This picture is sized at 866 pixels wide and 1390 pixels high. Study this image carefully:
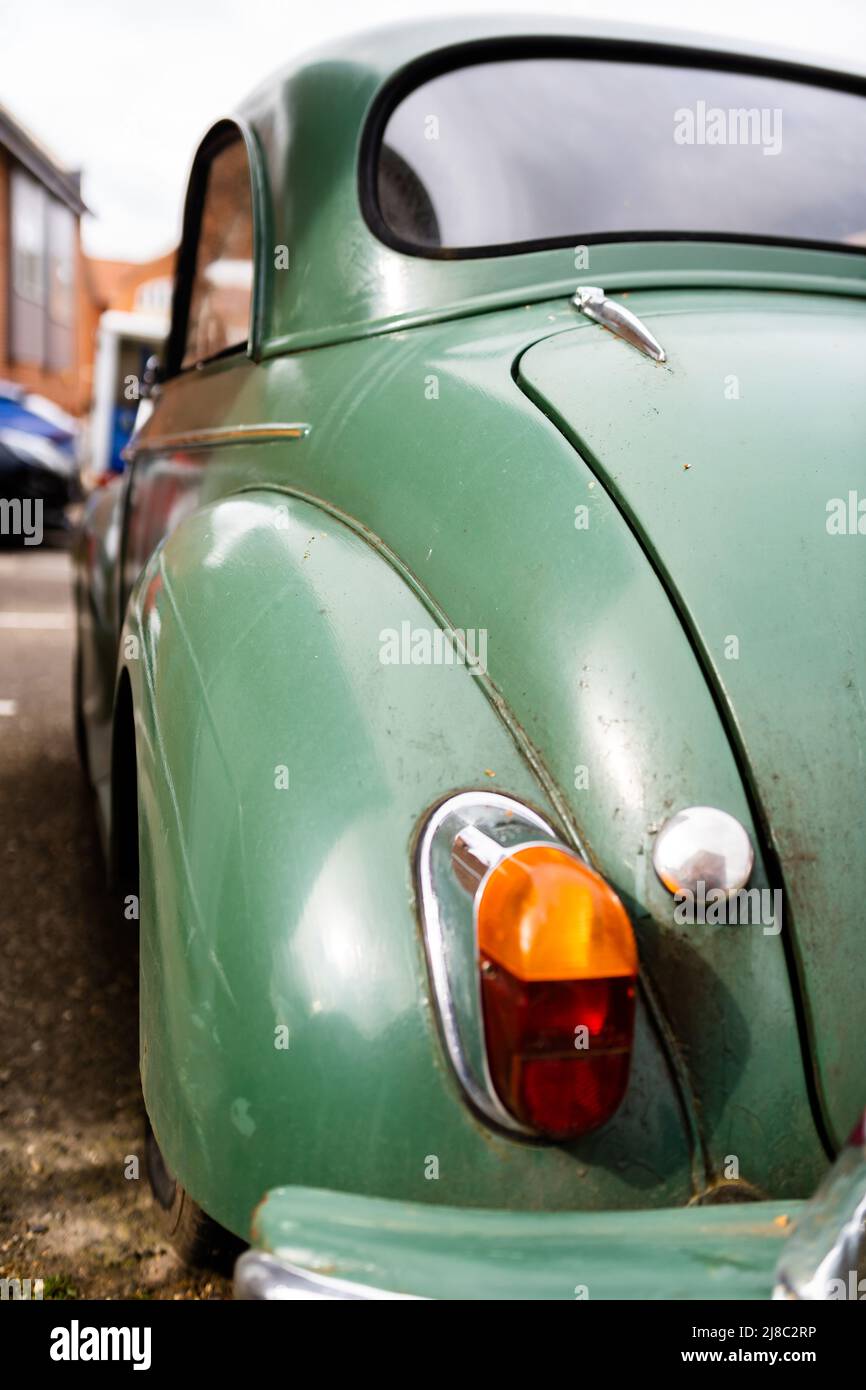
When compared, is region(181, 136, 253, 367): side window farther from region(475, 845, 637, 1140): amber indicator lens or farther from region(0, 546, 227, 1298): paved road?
region(475, 845, 637, 1140): amber indicator lens

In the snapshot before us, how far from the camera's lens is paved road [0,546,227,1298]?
1.95 m

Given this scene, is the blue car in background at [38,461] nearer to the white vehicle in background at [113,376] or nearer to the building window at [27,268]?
the white vehicle in background at [113,376]

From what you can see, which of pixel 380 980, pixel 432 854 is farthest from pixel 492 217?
pixel 380 980

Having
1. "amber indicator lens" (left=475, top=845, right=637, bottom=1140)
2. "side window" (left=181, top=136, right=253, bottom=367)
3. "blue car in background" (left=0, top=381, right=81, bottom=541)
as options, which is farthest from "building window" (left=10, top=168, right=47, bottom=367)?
"amber indicator lens" (left=475, top=845, right=637, bottom=1140)

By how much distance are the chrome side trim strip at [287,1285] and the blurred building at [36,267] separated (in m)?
26.4

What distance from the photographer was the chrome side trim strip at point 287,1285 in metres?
1.06

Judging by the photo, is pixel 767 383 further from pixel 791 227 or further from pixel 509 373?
pixel 791 227

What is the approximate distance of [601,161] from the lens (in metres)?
2.23

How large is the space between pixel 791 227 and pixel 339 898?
1.66 metres

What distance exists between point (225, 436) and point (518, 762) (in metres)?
1.30

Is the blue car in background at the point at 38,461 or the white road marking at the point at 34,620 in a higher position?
the blue car in background at the point at 38,461

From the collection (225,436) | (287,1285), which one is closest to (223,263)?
(225,436)

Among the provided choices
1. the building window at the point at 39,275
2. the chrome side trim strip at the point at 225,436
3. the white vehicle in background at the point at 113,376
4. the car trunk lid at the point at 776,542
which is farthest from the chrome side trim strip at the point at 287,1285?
the building window at the point at 39,275
